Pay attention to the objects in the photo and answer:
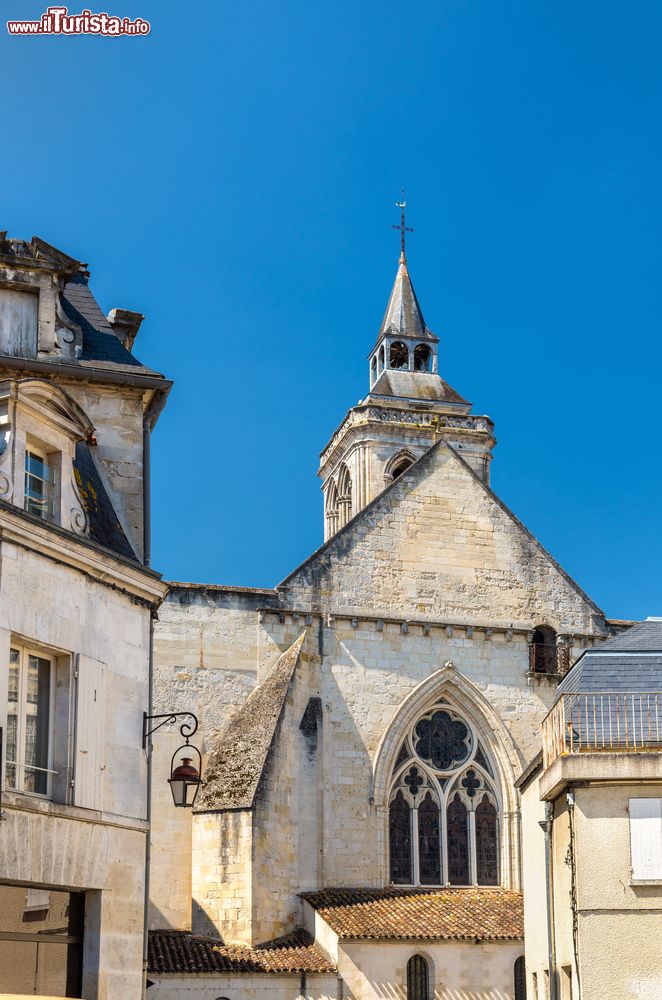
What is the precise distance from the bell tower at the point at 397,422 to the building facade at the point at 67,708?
24.6 metres

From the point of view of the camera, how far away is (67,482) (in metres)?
13.1

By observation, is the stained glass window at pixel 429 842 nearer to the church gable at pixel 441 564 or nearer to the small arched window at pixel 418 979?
the small arched window at pixel 418 979

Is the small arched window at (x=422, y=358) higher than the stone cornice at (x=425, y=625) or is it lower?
higher

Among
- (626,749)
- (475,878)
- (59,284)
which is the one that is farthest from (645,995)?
(475,878)

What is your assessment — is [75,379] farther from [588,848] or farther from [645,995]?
[645,995]

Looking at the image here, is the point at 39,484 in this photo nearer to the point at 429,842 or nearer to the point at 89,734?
the point at 89,734

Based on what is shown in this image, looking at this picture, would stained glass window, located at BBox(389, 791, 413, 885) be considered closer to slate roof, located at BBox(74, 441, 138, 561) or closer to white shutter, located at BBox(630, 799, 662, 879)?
white shutter, located at BBox(630, 799, 662, 879)

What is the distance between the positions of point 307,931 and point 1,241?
12.8 m

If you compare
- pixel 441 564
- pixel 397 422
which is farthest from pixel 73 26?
pixel 397 422

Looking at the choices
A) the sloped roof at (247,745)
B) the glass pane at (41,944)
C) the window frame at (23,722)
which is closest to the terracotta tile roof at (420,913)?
the sloped roof at (247,745)

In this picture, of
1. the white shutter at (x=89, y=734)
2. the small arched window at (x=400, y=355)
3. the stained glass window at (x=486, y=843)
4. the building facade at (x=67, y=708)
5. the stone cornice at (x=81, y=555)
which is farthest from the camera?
the small arched window at (x=400, y=355)

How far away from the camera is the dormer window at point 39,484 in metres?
12.8

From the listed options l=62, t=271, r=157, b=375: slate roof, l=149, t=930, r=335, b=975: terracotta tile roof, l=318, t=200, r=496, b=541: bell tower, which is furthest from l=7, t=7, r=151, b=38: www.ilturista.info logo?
l=318, t=200, r=496, b=541: bell tower

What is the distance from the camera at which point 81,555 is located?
1266 cm
